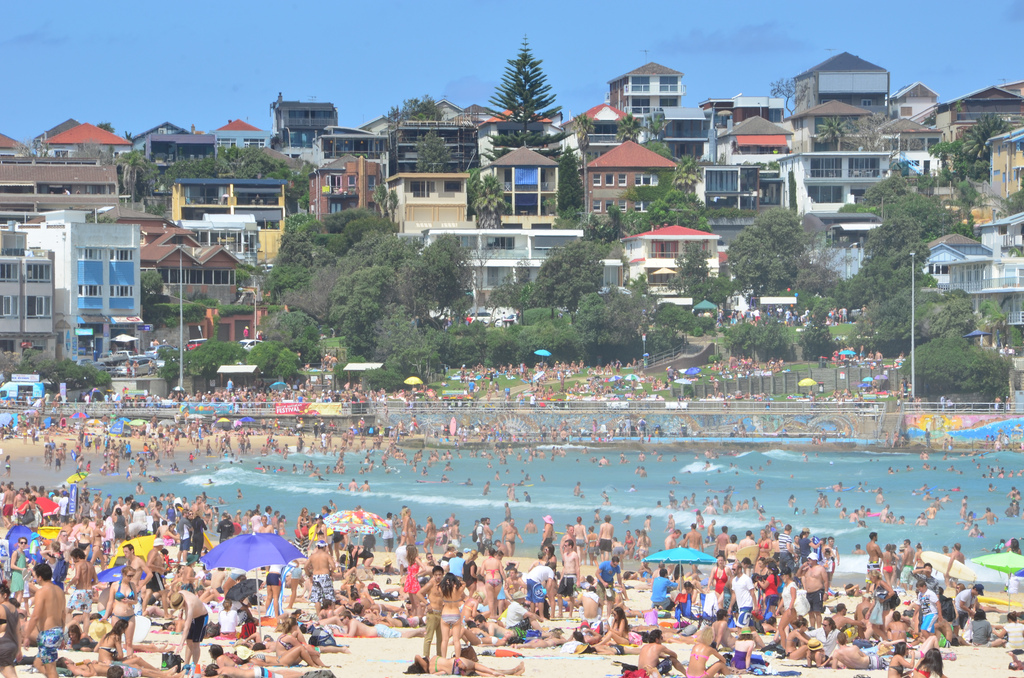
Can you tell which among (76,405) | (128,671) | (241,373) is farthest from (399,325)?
(128,671)

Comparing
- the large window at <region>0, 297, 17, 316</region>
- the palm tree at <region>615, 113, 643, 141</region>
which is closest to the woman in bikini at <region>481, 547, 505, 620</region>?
the large window at <region>0, 297, 17, 316</region>

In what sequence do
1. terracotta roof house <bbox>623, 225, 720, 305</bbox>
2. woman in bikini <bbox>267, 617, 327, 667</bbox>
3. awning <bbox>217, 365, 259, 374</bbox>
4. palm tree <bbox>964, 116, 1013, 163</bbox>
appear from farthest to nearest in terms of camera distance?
palm tree <bbox>964, 116, 1013, 163</bbox>
terracotta roof house <bbox>623, 225, 720, 305</bbox>
awning <bbox>217, 365, 259, 374</bbox>
woman in bikini <bbox>267, 617, 327, 667</bbox>

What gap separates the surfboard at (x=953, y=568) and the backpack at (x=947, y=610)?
2.81 metres

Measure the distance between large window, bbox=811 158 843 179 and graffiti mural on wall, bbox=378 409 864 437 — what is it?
30908mm

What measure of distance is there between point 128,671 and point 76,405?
32.3 meters

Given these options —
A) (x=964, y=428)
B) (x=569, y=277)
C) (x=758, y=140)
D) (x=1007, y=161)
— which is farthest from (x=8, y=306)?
(x=1007, y=161)

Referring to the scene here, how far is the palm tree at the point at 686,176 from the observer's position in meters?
68.4

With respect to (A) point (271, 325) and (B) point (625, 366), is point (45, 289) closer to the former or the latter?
(A) point (271, 325)

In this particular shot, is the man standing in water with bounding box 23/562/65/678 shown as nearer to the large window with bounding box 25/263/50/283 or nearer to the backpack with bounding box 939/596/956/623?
the backpack with bounding box 939/596/956/623

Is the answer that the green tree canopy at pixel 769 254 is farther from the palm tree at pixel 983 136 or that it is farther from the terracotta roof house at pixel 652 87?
the terracotta roof house at pixel 652 87

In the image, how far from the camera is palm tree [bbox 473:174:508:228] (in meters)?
65.6

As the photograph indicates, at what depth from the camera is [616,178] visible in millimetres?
68688

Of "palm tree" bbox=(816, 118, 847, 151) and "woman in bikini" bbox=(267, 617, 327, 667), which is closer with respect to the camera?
"woman in bikini" bbox=(267, 617, 327, 667)

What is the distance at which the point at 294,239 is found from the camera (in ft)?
205
